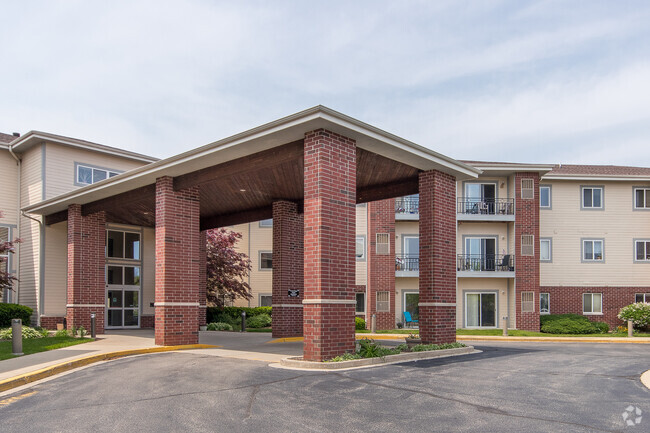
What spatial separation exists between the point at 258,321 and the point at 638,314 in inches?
751

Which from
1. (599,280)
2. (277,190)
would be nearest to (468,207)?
(599,280)

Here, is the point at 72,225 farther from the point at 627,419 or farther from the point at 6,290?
the point at 627,419

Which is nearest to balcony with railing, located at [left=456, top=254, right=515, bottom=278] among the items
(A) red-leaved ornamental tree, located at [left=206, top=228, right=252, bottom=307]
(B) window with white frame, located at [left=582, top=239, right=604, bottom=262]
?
(B) window with white frame, located at [left=582, top=239, right=604, bottom=262]

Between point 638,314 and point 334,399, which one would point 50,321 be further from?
point 638,314

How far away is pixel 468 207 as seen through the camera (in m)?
31.8

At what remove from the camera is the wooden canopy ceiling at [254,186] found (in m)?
14.4

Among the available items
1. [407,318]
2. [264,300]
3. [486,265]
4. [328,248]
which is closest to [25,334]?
[328,248]

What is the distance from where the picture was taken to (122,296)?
85.1ft

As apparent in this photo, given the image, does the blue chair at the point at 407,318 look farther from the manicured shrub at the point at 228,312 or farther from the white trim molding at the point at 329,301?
the white trim molding at the point at 329,301

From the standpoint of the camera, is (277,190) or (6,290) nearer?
(277,190)

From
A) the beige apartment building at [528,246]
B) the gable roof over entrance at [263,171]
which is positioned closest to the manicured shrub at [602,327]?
the beige apartment building at [528,246]

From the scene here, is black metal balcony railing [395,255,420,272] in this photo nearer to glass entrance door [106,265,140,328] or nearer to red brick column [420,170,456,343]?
glass entrance door [106,265,140,328]

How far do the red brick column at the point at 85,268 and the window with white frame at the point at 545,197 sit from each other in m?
22.7

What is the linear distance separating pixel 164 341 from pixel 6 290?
38.6 feet
